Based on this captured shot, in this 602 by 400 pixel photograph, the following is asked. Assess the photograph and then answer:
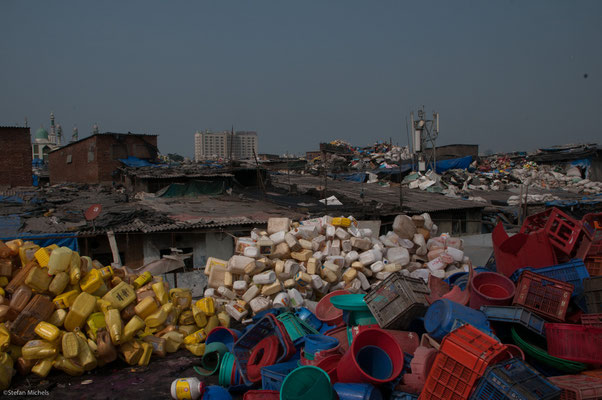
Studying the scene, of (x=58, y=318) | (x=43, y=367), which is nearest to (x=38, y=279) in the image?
(x=58, y=318)

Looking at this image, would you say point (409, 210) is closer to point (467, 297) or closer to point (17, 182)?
point (467, 297)

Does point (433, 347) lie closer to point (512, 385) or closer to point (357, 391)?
point (357, 391)

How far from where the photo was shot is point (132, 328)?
6242mm

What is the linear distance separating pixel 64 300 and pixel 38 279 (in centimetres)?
47

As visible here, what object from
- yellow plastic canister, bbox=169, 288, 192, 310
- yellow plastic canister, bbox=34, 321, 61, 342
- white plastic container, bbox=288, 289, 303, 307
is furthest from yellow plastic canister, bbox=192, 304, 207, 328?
yellow plastic canister, bbox=34, 321, 61, 342

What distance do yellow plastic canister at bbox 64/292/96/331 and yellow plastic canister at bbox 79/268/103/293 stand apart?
245 millimetres

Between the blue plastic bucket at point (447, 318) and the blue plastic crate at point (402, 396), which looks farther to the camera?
the blue plastic bucket at point (447, 318)

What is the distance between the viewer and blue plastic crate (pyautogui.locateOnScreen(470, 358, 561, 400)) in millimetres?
3588

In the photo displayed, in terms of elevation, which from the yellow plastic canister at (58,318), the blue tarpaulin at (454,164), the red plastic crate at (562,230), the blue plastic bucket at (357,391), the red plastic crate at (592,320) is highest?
the blue tarpaulin at (454,164)

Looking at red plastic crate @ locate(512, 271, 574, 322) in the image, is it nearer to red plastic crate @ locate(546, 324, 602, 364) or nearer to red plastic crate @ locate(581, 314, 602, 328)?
red plastic crate @ locate(581, 314, 602, 328)

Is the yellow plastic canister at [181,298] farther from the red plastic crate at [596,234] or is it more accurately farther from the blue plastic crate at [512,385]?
the red plastic crate at [596,234]

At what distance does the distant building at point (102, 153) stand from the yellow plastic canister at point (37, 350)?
21.3m

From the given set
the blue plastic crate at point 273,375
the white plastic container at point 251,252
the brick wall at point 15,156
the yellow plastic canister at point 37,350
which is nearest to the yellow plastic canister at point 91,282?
the yellow plastic canister at point 37,350

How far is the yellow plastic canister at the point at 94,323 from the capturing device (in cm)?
609
